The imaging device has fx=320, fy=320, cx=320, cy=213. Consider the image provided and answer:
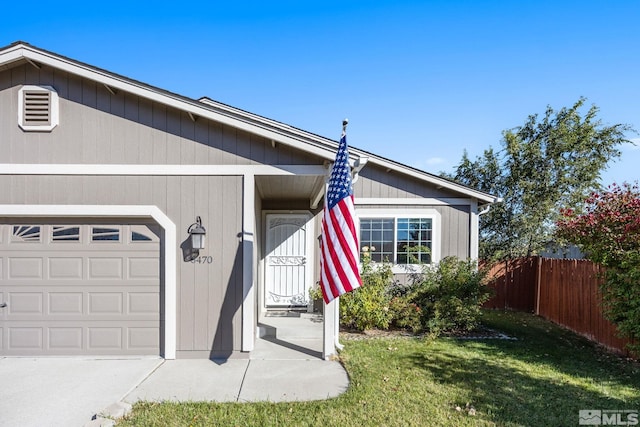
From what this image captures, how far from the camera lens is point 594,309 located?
638 cm

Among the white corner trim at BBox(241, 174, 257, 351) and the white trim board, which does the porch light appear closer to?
the white corner trim at BBox(241, 174, 257, 351)

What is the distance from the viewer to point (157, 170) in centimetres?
493

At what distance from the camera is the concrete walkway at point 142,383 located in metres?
3.41

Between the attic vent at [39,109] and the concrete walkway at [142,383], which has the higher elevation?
the attic vent at [39,109]

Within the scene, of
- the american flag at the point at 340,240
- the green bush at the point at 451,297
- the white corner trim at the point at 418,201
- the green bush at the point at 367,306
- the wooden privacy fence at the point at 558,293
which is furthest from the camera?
the white corner trim at the point at 418,201

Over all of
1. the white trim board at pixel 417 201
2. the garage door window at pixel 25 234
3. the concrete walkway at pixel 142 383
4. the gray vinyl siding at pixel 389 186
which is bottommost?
the concrete walkway at pixel 142 383

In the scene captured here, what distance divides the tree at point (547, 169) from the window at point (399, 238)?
19.9 feet

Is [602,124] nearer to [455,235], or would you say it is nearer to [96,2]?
[455,235]

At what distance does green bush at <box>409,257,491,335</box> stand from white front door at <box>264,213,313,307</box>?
8.54 feet

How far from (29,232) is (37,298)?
1.03 m

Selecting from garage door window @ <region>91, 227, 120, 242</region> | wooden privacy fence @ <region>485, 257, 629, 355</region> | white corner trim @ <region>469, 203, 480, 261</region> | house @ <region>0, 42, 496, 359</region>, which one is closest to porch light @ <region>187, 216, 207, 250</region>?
house @ <region>0, 42, 496, 359</region>

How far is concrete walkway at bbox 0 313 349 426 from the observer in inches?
134

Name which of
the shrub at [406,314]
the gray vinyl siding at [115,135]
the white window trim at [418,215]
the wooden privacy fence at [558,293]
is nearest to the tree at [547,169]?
the wooden privacy fence at [558,293]

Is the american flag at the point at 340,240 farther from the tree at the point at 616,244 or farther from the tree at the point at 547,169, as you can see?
the tree at the point at 547,169
